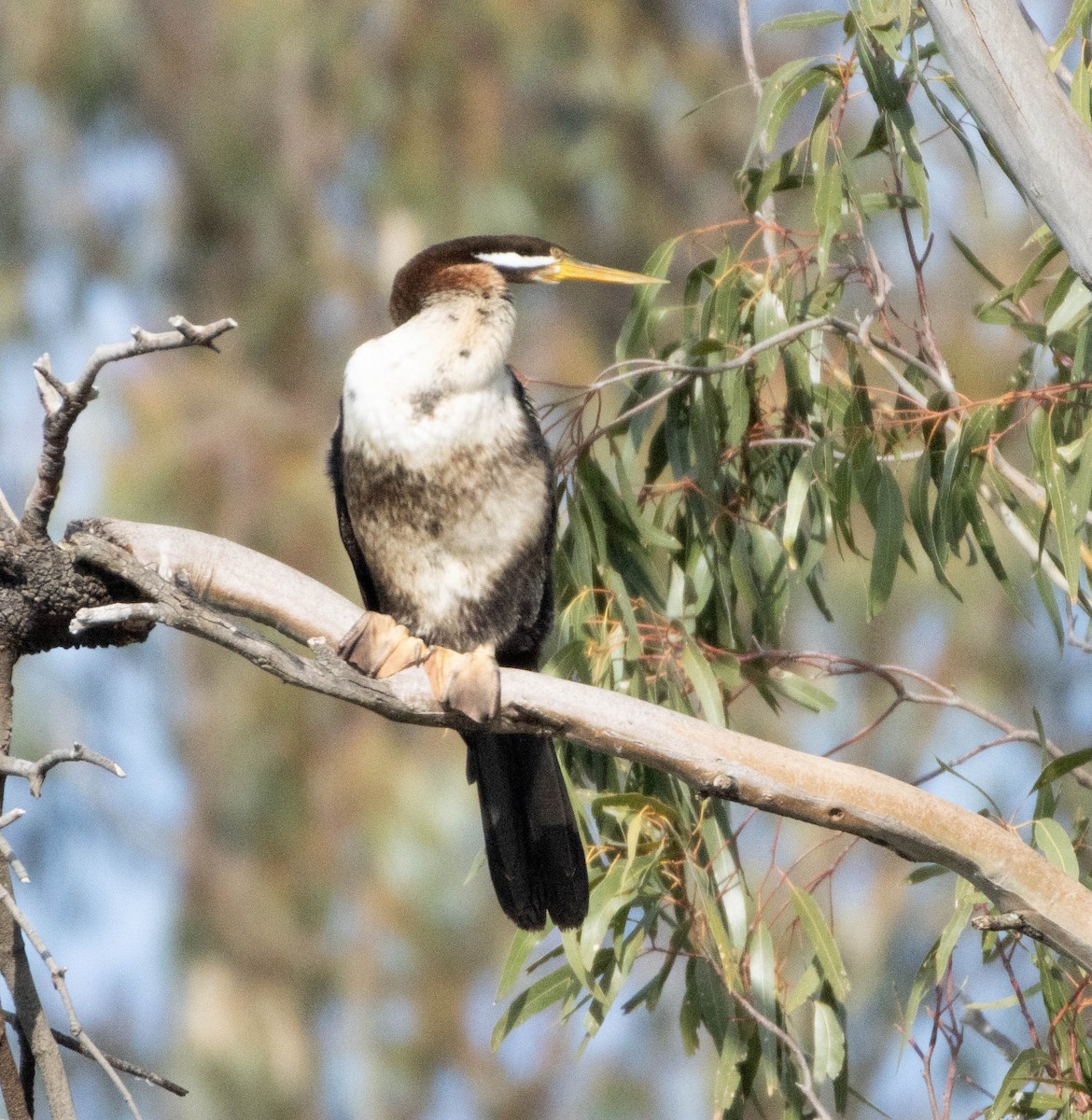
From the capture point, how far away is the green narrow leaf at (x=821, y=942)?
2.27 meters

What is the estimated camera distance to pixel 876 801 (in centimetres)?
182

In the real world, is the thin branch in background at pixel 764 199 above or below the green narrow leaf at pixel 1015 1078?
above

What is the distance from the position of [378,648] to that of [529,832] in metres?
0.50

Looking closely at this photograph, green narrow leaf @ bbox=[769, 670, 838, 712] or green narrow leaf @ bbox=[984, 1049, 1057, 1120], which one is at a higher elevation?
green narrow leaf @ bbox=[769, 670, 838, 712]

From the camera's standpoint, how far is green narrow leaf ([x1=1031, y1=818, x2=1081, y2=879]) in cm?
202

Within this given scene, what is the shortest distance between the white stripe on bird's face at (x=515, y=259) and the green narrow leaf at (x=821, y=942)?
1.03 m

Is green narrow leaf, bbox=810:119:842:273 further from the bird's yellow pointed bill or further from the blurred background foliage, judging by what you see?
the blurred background foliage

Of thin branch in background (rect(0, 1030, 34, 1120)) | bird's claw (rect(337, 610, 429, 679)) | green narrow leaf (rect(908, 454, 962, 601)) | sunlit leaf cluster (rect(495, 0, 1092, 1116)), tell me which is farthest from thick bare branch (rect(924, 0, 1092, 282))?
thin branch in background (rect(0, 1030, 34, 1120))

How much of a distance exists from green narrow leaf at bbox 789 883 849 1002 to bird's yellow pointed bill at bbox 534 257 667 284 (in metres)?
0.94

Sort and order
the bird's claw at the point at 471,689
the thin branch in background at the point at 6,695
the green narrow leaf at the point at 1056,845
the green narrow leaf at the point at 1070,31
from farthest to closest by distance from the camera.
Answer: the green narrow leaf at the point at 1070,31
the green narrow leaf at the point at 1056,845
the bird's claw at the point at 471,689
the thin branch in background at the point at 6,695

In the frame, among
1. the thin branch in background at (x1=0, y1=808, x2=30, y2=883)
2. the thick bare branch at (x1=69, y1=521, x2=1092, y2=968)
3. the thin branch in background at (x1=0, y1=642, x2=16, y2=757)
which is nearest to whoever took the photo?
the thin branch in background at (x1=0, y1=808, x2=30, y2=883)

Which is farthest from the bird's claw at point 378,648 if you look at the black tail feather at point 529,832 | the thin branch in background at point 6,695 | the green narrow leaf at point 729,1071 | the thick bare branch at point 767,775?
the green narrow leaf at point 729,1071

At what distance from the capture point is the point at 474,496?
234cm

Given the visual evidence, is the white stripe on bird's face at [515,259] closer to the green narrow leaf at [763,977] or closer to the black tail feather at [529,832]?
the black tail feather at [529,832]
